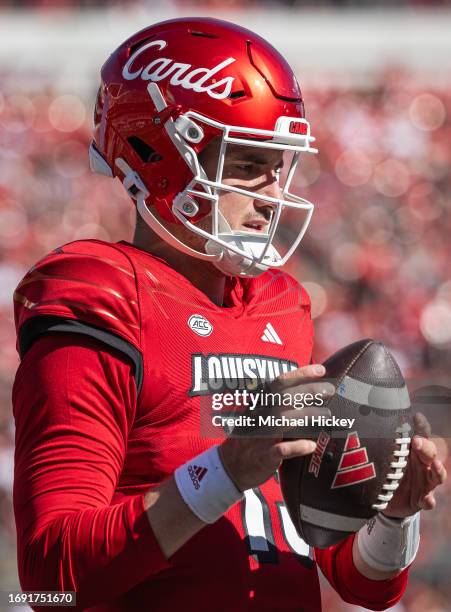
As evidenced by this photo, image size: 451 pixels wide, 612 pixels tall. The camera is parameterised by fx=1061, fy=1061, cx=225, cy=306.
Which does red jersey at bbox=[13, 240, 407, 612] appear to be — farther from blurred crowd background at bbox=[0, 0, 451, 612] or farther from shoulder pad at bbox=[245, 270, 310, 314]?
blurred crowd background at bbox=[0, 0, 451, 612]

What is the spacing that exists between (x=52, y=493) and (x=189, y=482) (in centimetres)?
20

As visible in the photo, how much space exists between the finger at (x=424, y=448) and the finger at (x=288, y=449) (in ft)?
0.87

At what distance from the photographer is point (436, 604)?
447cm

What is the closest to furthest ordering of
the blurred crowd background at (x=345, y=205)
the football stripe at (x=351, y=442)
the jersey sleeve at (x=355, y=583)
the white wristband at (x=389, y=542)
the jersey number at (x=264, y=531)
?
the football stripe at (x=351, y=442) → the jersey number at (x=264, y=531) → the white wristband at (x=389, y=542) → the jersey sleeve at (x=355, y=583) → the blurred crowd background at (x=345, y=205)

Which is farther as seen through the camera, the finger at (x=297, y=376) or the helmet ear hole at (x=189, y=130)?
the helmet ear hole at (x=189, y=130)

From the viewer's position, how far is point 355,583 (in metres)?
1.85

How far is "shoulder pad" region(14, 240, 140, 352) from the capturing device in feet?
5.10

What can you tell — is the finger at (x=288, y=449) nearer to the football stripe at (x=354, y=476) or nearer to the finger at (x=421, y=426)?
the football stripe at (x=354, y=476)

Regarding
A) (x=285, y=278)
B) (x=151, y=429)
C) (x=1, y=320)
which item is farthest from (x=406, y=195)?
(x=151, y=429)

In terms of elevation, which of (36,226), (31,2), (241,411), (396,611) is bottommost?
(396,611)

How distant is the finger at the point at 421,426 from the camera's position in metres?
1.58

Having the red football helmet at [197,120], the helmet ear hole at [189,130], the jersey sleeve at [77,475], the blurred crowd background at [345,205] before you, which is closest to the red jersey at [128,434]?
the jersey sleeve at [77,475]

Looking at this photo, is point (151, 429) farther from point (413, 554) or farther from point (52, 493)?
point (413, 554)

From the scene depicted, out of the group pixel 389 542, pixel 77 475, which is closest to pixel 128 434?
pixel 77 475
